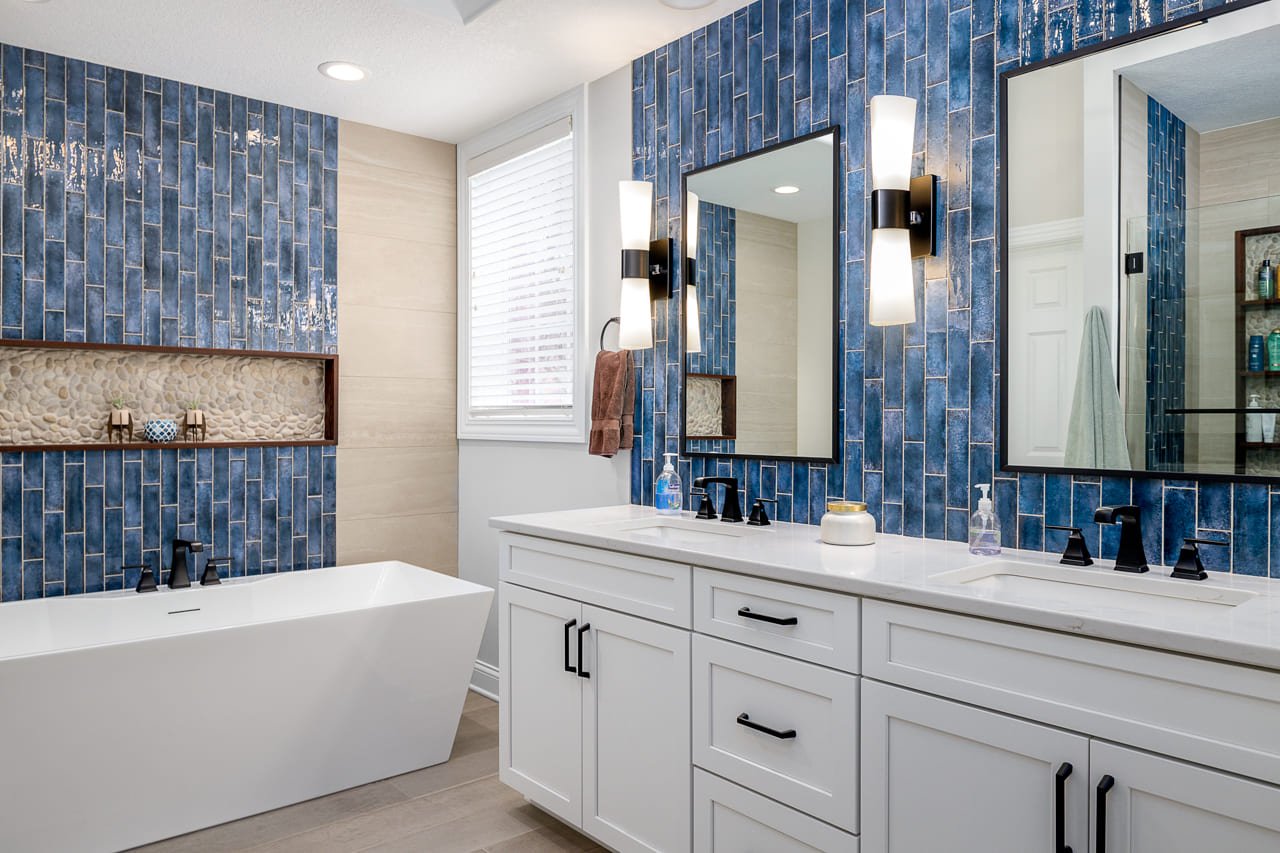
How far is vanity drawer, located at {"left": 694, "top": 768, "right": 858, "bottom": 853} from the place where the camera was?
1735 millimetres

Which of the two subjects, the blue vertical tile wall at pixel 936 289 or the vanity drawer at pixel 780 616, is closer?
the vanity drawer at pixel 780 616

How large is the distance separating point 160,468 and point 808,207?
2590 millimetres

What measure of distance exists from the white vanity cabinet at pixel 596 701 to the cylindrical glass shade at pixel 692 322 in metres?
0.84

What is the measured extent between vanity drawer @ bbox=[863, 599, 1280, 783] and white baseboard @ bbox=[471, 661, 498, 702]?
2460 millimetres

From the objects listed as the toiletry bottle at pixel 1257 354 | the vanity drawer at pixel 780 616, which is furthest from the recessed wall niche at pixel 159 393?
the toiletry bottle at pixel 1257 354

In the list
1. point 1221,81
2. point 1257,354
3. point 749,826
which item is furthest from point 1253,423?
point 749,826

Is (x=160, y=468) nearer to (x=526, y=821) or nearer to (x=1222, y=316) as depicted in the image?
(x=526, y=821)

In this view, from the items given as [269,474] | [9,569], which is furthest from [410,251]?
[9,569]

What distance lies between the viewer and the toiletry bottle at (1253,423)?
1.62 meters

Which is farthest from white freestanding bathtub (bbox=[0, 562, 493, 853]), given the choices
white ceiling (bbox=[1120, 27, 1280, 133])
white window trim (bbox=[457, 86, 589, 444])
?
white ceiling (bbox=[1120, 27, 1280, 133])

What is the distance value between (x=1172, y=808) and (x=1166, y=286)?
3.38ft

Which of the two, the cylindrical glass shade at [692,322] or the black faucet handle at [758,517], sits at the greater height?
the cylindrical glass shade at [692,322]

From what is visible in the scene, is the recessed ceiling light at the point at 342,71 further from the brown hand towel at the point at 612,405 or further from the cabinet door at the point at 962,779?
the cabinet door at the point at 962,779

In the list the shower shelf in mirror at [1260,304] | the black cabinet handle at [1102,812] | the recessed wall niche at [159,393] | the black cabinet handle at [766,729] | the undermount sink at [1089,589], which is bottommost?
the black cabinet handle at [766,729]
